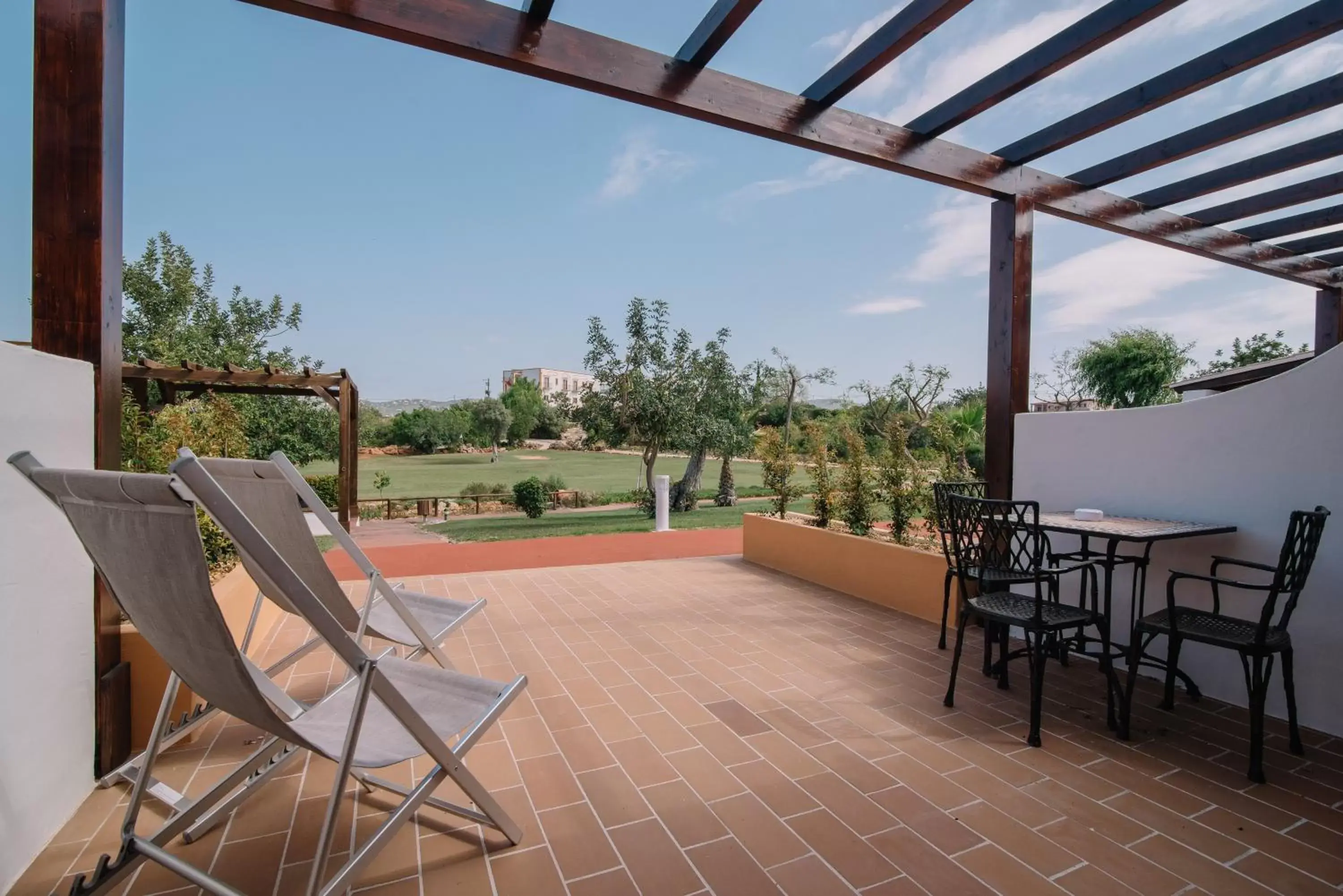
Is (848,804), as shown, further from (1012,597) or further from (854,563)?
(854,563)

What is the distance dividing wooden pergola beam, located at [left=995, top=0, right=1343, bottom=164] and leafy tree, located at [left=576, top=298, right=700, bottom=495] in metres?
10.9

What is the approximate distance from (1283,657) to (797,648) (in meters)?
2.06

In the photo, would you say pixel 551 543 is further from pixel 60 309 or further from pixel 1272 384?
pixel 1272 384

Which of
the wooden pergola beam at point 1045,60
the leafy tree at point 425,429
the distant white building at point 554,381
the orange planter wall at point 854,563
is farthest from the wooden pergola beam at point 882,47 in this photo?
the leafy tree at point 425,429

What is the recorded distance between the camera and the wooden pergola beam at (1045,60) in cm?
261

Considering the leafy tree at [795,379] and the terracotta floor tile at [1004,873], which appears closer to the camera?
the terracotta floor tile at [1004,873]

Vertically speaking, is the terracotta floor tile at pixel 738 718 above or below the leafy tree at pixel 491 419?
below

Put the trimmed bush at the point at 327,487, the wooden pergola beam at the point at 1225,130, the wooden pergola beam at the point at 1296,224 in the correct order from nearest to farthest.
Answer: the wooden pergola beam at the point at 1225,130
the wooden pergola beam at the point at 1296,224
the trimmed bush at the point at 327,487

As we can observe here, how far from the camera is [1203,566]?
10.1 ft

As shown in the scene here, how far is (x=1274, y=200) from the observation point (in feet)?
13.7

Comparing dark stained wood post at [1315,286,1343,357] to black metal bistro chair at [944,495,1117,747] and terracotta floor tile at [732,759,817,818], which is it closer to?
black metal bistro chair at [944,495,1117,747]

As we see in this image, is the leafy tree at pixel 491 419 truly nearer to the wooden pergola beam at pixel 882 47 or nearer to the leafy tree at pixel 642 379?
the leafy tree at pixel 642 379

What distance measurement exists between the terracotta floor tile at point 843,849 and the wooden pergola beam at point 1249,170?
4.47m

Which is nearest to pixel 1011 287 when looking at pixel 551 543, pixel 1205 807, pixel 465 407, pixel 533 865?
pixel 1205 807
